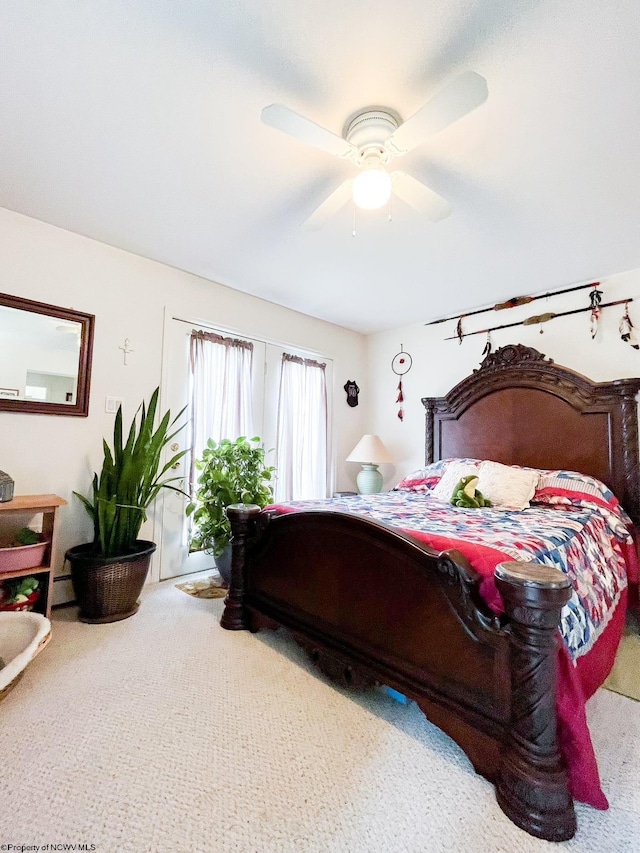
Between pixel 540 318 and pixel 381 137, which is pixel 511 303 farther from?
pixel 381 137

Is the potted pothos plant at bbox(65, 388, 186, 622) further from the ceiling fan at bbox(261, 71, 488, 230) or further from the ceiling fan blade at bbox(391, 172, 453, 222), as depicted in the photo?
the ceiling fan blade at bbox(391, 172, 453, 222)

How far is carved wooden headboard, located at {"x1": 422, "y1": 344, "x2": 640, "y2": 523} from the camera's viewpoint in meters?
2.76

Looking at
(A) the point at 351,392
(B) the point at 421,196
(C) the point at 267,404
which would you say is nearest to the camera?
(B) the point at 421,196

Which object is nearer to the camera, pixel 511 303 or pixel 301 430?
pixel 511 303

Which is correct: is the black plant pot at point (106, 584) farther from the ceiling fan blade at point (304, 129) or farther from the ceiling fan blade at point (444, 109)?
the ceiling fan blade at point (444, 109)

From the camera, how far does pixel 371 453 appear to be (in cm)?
397

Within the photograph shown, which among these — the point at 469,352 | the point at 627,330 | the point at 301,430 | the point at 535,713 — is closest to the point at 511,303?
the point at 469,352

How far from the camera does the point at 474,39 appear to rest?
4.25 ft

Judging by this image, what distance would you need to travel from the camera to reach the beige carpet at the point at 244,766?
1057mm

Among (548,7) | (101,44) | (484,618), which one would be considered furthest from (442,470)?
(101,44)

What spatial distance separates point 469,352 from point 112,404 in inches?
126

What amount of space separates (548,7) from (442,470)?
2811mm

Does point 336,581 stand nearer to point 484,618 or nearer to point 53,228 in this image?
point 484,618

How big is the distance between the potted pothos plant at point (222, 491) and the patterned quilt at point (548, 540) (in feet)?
2.55
